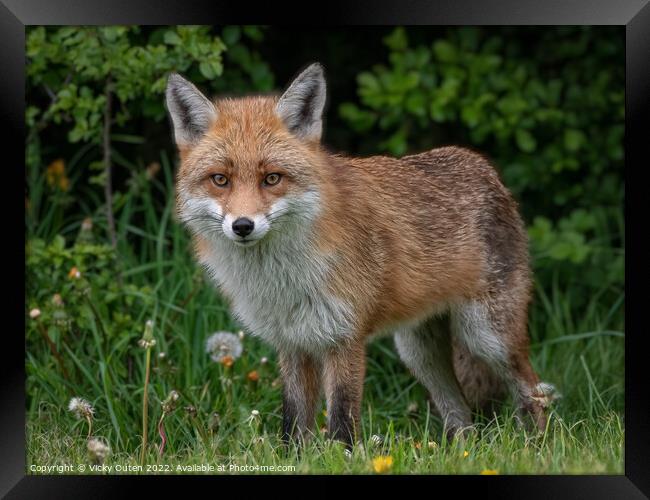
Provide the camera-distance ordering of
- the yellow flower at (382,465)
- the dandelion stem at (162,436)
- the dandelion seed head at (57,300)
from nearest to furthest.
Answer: the yellow flower at (382,465) → the dandelion stem at (162,436) → the dandelion seed head at (57,300)

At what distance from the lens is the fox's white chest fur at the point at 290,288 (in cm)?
430

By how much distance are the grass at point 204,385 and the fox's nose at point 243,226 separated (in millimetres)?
1030

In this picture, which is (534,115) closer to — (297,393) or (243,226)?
(297,393)

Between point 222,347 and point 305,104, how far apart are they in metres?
1.64

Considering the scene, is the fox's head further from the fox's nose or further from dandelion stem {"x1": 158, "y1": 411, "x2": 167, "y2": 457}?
dandelion stem {"x1": 158, "y1": 411, "x2": 167, "y2": 457}

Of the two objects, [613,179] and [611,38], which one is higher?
[611,38]

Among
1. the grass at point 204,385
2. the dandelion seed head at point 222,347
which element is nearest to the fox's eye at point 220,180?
the grass at point 204,385

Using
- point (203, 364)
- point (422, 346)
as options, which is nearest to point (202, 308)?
point (203, 364)

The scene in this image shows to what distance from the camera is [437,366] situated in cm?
528

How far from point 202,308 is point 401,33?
2.43m

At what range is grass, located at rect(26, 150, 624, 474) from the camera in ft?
13.6

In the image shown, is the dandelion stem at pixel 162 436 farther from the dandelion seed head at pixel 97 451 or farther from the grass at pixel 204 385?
the dandelion seed head at pixel 97 451

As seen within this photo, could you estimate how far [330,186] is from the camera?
4355 millimetres

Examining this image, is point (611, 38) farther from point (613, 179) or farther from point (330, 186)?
point (330, 186)
